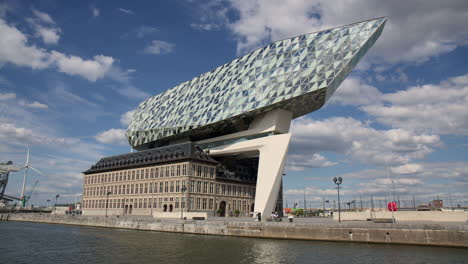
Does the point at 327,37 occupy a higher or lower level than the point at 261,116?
higher

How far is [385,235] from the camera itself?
3578cm

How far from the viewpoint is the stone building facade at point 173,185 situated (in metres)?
76.6

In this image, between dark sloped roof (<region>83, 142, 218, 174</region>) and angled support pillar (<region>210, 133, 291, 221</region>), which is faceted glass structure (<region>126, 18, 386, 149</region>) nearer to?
dark sloped roof (<region>83, 142, 218, 174</region>)

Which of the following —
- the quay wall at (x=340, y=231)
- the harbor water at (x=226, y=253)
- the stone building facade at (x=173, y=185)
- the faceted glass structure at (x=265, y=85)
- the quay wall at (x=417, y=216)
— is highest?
the faceted glass structure at (x=265, y=85)

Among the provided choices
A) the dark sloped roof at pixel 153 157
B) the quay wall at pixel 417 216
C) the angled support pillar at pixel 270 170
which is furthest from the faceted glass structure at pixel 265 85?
the quay wall at pixel 417 216

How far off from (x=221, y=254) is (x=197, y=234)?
1947 cm

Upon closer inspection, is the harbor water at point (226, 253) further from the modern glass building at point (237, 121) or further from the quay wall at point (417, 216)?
the modern glass building at point (237, 121)

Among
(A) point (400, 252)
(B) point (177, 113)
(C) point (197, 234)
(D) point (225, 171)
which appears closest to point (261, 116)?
(D) point (225, 171)

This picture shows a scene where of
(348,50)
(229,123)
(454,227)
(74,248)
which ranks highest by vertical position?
(348,50)

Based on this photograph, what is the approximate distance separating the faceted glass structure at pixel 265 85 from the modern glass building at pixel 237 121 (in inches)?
7.0

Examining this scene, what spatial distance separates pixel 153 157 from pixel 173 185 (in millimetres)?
12200

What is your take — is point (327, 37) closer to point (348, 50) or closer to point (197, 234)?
point (348, 50)

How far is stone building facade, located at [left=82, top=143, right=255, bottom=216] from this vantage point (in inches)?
3014

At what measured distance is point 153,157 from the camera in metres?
87.1
